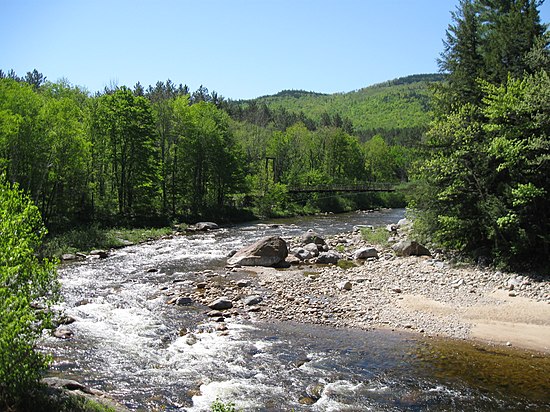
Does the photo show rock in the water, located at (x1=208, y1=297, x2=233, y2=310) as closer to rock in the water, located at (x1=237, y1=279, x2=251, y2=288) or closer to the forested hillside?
rock in the water, located at (x1=237, y1=279, x2=251, y2=288)

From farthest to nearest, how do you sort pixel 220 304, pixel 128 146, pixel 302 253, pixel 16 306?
1. pixel 128 146
2. pixel 302 253
3. pixel 220 304
4. pixel 16 306

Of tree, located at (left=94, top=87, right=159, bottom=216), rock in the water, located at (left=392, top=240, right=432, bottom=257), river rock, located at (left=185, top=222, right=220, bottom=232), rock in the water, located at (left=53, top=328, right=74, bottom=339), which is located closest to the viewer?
rock in the water, located at (left=53, top=328, right=74, bottom=339)

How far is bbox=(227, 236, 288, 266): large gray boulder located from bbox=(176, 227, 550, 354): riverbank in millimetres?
1607

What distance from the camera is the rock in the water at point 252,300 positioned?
1817cm

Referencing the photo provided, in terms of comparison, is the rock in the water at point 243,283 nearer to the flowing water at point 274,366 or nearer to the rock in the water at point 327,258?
the flowing water at point 274,366

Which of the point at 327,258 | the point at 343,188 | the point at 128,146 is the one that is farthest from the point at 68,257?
the point at 343,188

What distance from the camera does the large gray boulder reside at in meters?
25.5

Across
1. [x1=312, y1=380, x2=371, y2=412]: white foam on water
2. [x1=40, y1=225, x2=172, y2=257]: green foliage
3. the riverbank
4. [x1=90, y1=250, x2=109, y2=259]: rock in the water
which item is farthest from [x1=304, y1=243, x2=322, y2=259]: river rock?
[x1=312, y1=380, x2=371, y2=412]: white foam on water

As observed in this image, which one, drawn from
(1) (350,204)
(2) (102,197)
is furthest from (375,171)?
(2) (102,197)

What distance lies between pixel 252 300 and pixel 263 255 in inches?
294

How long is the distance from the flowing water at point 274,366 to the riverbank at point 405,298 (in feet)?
3.67

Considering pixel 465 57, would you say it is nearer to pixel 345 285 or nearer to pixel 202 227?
pixel 345 285

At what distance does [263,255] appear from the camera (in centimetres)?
2569

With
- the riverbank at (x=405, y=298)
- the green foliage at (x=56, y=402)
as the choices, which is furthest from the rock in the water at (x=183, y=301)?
the green foliage at (x=56, y=402)
